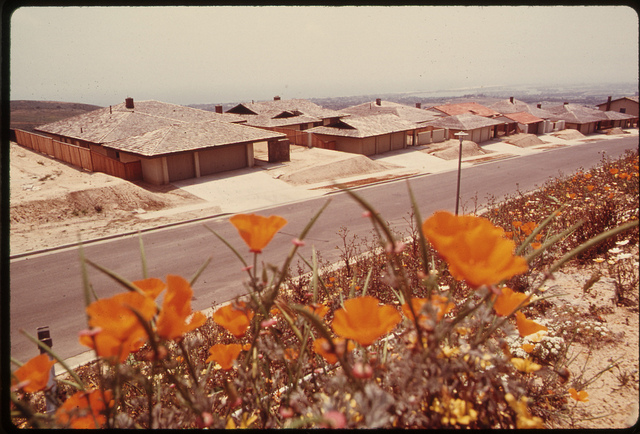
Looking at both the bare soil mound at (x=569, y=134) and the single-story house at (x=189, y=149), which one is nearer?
the single-story house at (x=189, y=149)

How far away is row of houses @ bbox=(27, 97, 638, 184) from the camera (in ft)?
75.4

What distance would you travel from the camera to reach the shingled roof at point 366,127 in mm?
32250

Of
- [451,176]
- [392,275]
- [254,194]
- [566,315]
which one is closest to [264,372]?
[392,275]

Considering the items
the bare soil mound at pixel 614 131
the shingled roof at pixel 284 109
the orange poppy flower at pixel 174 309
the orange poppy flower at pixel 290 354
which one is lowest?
the bare soil mound at pixel 614 131

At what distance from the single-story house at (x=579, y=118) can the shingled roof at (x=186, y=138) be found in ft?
159

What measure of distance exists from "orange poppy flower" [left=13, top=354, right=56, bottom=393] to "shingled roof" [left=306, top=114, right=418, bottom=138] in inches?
1209

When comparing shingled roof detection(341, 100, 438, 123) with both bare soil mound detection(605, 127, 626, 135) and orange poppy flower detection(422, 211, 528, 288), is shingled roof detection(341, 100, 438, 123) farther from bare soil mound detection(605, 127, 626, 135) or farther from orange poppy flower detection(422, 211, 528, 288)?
orange poppy flower detection(422, 211, 528, 288)

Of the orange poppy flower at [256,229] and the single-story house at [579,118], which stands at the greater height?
the orange poppy flower at [256,229]

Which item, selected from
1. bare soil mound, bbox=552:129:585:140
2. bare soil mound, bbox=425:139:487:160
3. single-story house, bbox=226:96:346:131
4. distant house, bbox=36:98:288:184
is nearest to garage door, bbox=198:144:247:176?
distant house, bbox=36:98:288:184

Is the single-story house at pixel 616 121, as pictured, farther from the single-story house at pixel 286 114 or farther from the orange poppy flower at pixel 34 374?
the orange poppy flower at pixel 34 374

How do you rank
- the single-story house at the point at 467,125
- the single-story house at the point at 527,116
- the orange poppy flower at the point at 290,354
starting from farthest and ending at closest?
1. the single-story house at the point at 527,116
2. the single-story house at the point at 467,125
3. the orange poppy flower at the point at 290,354

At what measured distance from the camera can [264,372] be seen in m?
2.08

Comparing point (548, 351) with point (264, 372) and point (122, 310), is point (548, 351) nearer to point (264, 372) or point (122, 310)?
point (264, 372)

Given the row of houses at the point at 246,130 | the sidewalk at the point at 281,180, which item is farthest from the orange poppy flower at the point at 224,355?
the row of houses at the point at 246,130
